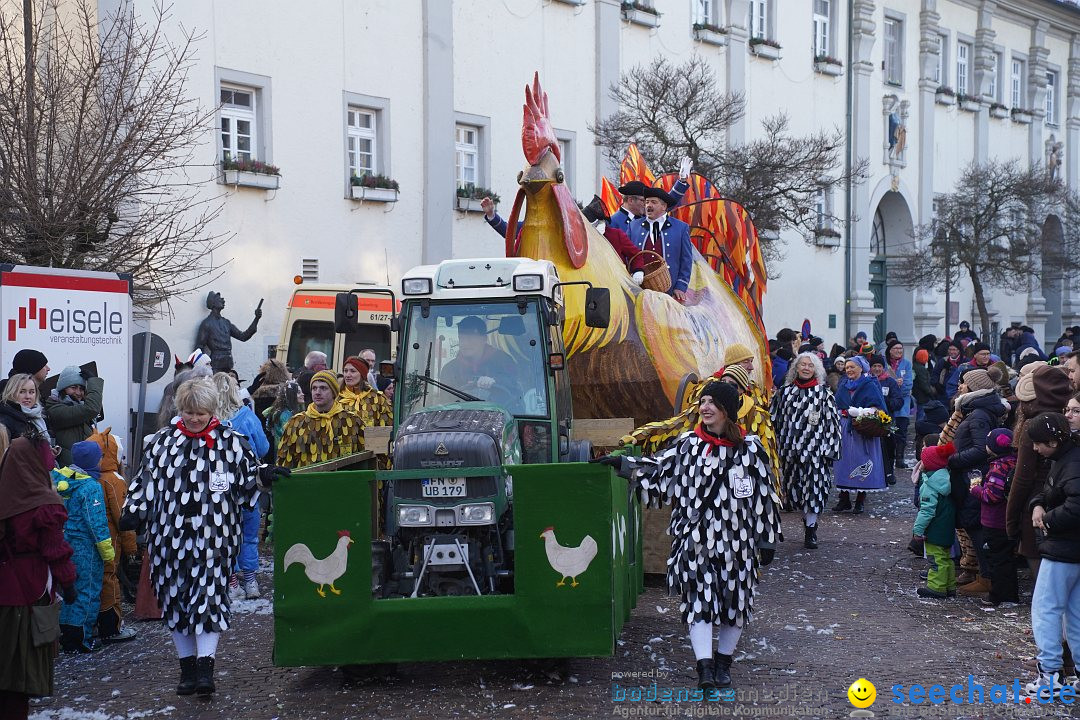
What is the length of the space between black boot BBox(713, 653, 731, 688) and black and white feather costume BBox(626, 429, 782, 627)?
22cm

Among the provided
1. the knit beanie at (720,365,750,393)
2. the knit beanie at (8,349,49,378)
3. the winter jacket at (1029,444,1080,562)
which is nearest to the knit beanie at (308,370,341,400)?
the knit beanie at (8,349,49,378)

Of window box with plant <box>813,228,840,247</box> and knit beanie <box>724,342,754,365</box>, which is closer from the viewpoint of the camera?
knit beanie <box>724,342,754,365</box>

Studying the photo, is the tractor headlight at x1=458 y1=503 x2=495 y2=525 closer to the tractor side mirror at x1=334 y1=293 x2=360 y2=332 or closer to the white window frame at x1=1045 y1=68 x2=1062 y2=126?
the tractor side mirror at x1=334 y1=293 x2=360 y2=332

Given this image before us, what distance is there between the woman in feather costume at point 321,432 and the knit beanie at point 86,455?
214 cm

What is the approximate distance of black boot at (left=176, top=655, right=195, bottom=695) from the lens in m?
7.25

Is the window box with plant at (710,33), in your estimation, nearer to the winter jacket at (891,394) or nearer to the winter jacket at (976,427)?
the winter jacket at (891,394)

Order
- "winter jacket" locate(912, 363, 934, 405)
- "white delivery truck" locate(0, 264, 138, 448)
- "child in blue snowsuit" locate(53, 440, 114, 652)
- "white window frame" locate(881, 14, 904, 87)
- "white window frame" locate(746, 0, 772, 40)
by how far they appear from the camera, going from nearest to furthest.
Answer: "child in blue snowsuit" locate(53, 440, 114, 652)
"white delivery truck" locate(0, 264, 138, 448)
"winter jacket" locate(912, 363, 934, 405)
"white window frame" locate(746, 0, 772, 40)
"white window frame" locate(881, 14, 904, 87)

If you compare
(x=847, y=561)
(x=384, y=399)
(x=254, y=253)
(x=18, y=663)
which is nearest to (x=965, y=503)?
(x=847, y=561)

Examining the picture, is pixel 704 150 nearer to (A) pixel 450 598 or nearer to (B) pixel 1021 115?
(A) pixel 450 598

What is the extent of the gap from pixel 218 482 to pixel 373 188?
12632 mm

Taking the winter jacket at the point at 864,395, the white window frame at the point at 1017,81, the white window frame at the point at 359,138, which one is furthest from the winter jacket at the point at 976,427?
the white window frame at the point at 1017,81

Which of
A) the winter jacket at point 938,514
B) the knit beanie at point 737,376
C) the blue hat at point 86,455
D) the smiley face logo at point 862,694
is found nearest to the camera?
the smiley face logo at point 862,694

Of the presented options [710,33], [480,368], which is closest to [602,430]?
[480,368]

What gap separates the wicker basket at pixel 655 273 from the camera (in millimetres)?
11102
